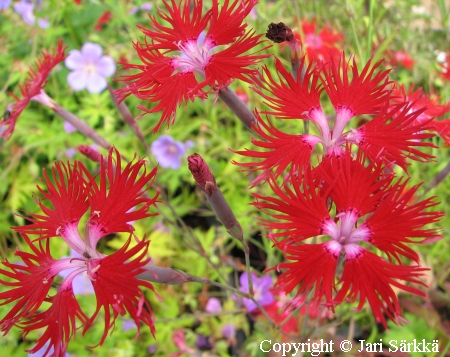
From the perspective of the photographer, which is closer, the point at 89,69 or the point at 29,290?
the point at 29,290

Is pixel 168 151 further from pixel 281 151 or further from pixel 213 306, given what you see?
pixel 281 151

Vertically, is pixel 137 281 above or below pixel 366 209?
below

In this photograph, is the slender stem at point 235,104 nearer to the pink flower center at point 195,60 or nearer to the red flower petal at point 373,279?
the pink flower center at point 195,60

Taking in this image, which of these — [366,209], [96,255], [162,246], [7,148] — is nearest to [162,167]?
[162,246]

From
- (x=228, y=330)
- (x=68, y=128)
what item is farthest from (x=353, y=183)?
(x=68, y=128)

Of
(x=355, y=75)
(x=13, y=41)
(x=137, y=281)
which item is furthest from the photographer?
(x=13, y=41)

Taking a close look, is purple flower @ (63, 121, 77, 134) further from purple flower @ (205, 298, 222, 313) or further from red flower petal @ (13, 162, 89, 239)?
red flower petal @ (13, 162, 89, 239)

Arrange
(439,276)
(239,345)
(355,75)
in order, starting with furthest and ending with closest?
(239,345) < (439,276) < (355,75)

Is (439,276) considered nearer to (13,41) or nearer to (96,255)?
(96,255)
